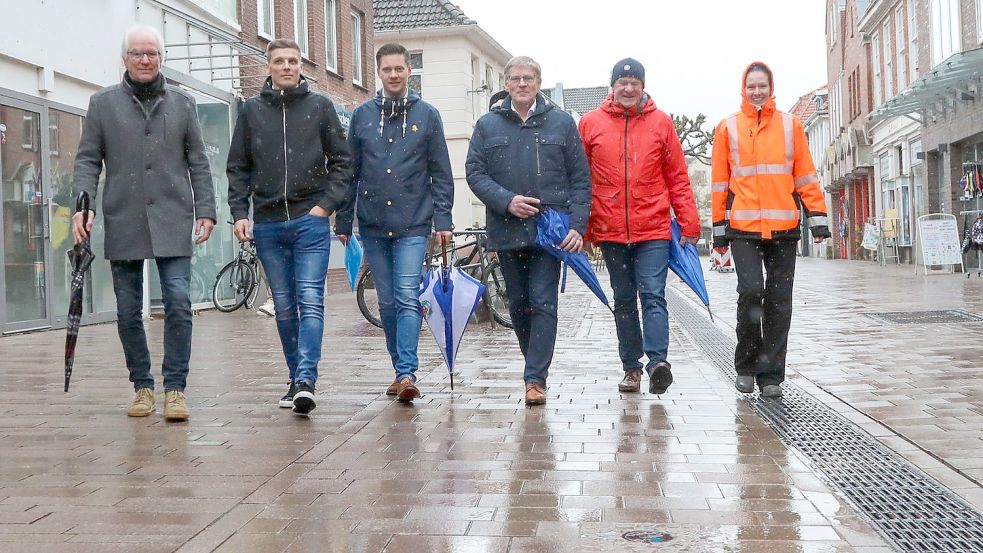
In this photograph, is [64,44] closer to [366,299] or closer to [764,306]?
[366,299]

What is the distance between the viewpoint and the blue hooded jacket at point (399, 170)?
249 inches

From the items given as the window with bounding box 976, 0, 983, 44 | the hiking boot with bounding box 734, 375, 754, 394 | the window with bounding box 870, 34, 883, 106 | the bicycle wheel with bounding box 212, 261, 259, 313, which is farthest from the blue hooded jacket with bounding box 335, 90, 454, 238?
the window with bounding box 870, 34, 883, 106

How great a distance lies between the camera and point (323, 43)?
22828mm

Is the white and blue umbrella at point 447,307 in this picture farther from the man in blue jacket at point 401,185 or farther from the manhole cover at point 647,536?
the manhole cover at point 647,536

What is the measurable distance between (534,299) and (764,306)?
1319 millimetres

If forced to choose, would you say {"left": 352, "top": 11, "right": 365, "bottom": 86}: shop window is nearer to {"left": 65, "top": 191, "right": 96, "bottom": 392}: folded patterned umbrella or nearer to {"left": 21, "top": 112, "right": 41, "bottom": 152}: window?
{"left": 21, "top": 112, "right": 41, "bottom": 152}: window

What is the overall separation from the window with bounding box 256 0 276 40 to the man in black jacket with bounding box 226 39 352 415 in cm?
1346

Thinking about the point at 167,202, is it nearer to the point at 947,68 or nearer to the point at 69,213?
the point at 69,213

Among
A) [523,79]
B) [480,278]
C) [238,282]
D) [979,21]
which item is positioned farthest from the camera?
[979,21]

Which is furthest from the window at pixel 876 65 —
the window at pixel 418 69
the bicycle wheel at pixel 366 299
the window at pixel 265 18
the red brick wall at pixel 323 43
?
the bicycle wheel at pixel 366 299

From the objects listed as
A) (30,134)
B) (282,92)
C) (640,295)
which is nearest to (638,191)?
(640,295)

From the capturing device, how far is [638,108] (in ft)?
21.2

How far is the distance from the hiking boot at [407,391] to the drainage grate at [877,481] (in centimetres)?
179

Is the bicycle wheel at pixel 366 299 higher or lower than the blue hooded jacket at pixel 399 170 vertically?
lower
